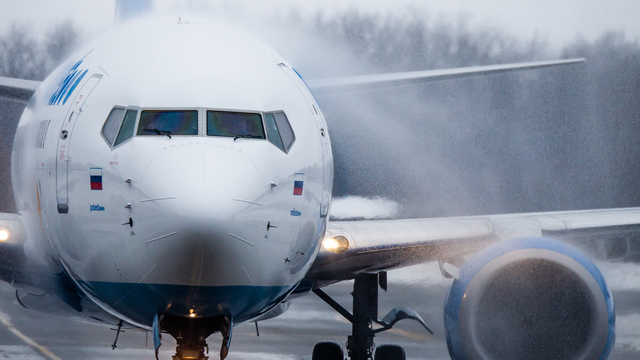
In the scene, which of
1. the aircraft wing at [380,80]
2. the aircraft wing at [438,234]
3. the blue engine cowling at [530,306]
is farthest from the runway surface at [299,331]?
the aircraft wing at [380,80]

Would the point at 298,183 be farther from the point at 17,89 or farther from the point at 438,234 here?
the point at 17,89

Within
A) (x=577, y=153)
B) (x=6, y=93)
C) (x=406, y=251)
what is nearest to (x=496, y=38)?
(x=577, y=153)

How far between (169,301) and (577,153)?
1384cm

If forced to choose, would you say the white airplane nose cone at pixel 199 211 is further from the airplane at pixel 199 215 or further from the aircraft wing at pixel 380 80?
the aircraft wing at pixel 380 80

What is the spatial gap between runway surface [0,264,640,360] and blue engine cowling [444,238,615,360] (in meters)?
Answer: 4.85

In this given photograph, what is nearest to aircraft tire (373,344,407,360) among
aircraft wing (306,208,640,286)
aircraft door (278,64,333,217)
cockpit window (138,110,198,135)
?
aircraft wing (306,208,640,286)

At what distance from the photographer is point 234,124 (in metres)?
5.58

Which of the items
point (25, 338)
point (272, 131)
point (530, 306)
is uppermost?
point (272, 131)

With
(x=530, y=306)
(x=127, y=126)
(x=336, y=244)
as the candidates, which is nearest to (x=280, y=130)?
(x=127, y=126)

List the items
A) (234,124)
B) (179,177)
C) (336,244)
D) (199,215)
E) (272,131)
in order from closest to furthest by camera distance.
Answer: (199,215) < (179,177) < (234,124) < (272,131) < (336,244)

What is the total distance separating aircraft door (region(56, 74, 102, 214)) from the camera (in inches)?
228

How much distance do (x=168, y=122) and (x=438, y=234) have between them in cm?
407

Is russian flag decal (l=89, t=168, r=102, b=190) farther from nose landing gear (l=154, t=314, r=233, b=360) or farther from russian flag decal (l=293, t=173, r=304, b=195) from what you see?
russian flag decal (l=293, t=173, r=304, b=195)

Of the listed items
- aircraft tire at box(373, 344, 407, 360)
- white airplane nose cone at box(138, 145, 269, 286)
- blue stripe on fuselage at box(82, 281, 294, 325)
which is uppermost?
white airplane nose cone at box(138, 145, 269, 286)
